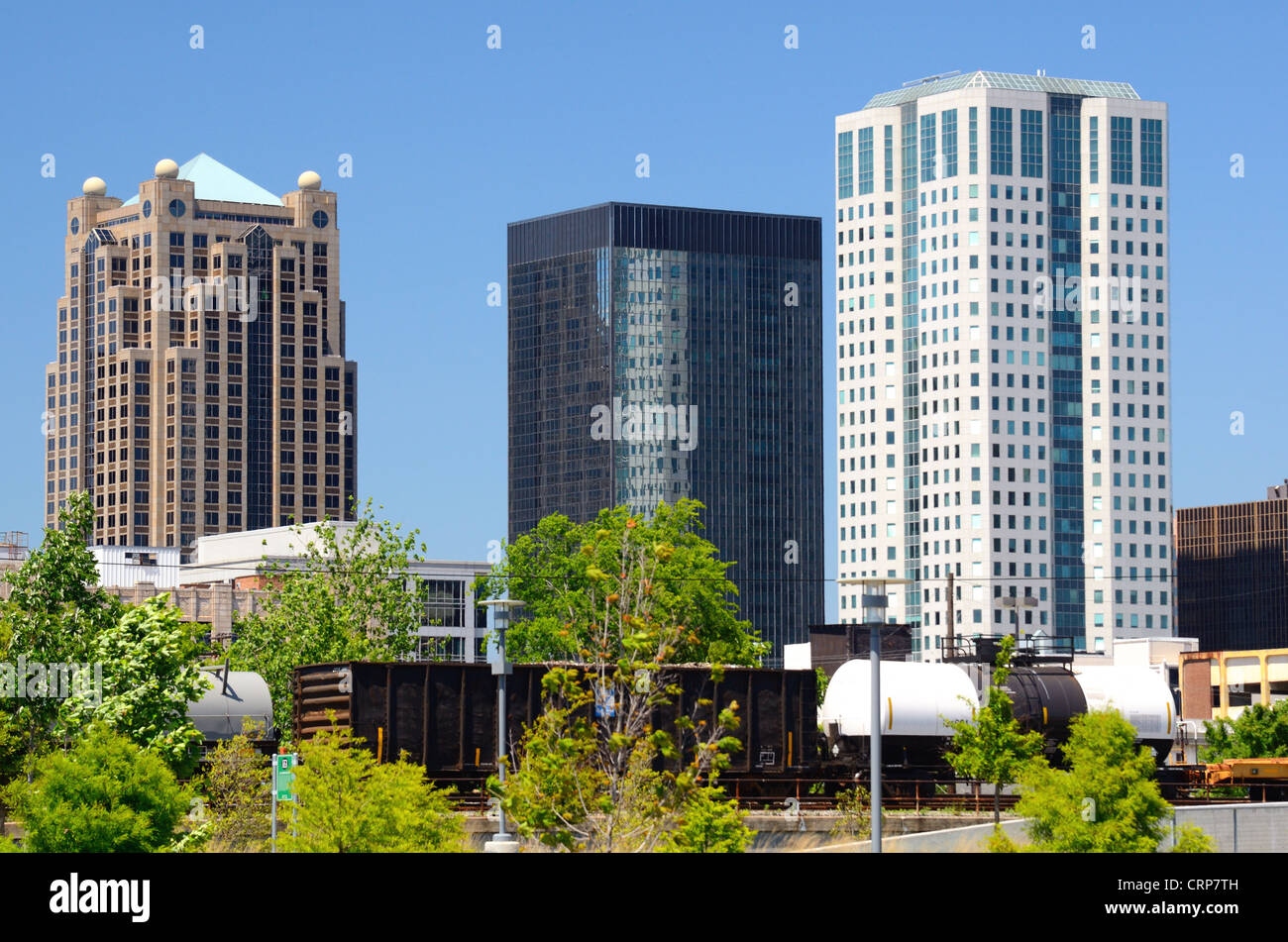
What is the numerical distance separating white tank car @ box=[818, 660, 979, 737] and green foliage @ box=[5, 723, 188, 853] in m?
21.2

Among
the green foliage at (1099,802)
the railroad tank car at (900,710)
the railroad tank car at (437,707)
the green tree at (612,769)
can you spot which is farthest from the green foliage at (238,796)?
the green foliage at (1099,802)

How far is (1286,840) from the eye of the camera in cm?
5088

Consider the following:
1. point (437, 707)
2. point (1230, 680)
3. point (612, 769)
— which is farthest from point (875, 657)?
point (1230, 680)

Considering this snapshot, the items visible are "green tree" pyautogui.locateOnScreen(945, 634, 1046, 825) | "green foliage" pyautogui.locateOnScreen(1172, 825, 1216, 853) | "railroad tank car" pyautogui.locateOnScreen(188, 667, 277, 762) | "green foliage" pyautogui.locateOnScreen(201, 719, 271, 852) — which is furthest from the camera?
"railroad tank car" pyautogui.locateOnScreen(188, 667, 277, 762)

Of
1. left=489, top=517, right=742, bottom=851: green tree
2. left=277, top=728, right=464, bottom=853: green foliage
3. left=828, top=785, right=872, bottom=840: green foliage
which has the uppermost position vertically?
left=489, top=517, right=742, bottom=851: green tree

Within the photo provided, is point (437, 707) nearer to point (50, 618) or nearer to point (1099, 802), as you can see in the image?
point (50, 618)

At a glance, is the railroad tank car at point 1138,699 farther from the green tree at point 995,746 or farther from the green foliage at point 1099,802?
the green foliage at point 1099,802

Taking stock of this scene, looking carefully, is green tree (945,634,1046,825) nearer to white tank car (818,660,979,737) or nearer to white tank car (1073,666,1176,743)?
white tank car (818,660,979,737)

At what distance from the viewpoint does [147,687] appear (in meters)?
44.6

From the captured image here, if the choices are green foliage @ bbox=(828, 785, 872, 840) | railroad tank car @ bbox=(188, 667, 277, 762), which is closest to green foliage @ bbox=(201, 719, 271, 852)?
railroad tank car @ bbox=(188, 667, 277, 762)

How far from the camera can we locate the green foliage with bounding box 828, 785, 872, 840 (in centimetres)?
4659

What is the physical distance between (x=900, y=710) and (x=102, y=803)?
24.1m
